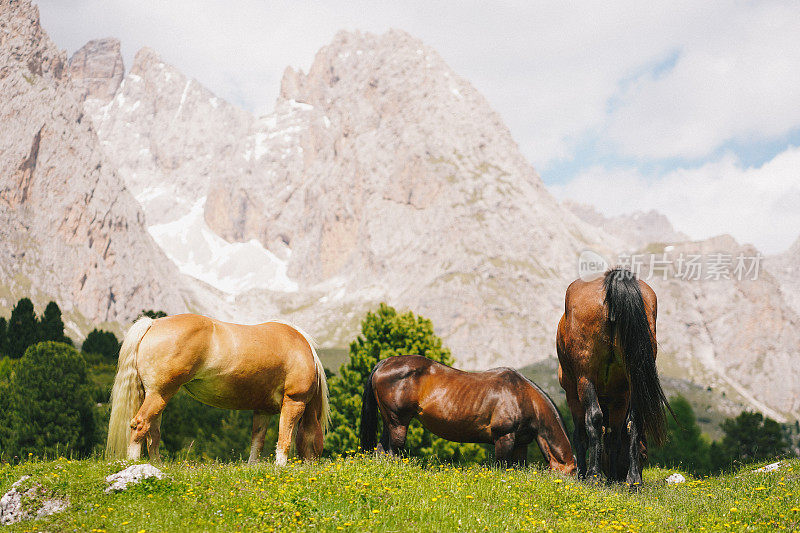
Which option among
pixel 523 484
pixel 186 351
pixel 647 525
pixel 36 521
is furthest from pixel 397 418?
pixel 36 521

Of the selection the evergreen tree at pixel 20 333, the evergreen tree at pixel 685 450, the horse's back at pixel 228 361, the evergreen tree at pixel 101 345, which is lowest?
the evergreen tree at pixel 685 450

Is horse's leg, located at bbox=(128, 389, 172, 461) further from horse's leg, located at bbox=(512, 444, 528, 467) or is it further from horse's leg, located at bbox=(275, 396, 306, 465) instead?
horse's leg, located at bbox=(512, 444, 528, 467)

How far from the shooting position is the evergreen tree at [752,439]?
187 ft

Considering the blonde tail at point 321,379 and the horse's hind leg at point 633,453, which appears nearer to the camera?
the horse's hind leg at point 633,453

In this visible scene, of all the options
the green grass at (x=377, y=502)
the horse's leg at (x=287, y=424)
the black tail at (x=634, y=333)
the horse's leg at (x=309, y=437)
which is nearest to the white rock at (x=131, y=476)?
the green grass at (x=377, y=502)

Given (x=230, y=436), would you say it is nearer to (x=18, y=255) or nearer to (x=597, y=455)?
(x=597, y=455)

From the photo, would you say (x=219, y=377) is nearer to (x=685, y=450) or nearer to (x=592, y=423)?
(x=592, y=423)

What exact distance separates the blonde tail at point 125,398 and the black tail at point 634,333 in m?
9.71

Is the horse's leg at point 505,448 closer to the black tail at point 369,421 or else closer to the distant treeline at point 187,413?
the black tail at point 369,421

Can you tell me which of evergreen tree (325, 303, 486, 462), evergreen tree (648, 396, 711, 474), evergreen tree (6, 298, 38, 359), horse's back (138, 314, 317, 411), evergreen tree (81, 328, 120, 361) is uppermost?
horse's back (138, 314, 317, 411)

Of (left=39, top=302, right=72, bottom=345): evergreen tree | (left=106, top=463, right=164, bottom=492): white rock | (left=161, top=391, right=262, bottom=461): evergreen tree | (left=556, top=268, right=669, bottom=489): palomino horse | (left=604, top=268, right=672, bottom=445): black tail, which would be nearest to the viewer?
(left=106, top=463, right=164, bottom=492): white rock

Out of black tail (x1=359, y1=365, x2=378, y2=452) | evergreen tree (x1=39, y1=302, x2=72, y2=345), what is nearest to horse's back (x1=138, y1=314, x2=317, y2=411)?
black tail (x1=359, y1=365, x2=378, y2=452)

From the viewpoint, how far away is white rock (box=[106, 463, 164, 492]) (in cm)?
962

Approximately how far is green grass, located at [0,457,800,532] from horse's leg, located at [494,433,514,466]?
1.60 metres
